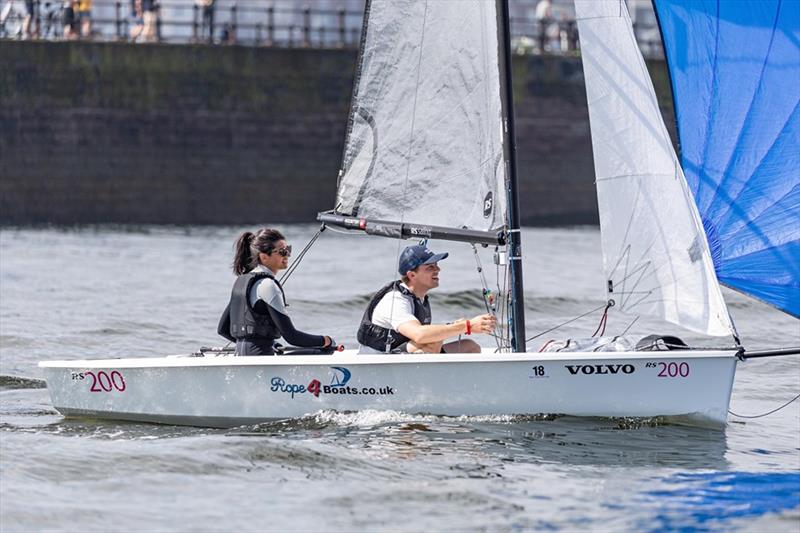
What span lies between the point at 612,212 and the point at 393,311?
156cm

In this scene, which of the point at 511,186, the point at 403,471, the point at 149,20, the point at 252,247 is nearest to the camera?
the point at 403,471

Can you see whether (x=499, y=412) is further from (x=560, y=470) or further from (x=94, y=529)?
(x=94, y=529)

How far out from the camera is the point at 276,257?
9.55 meters

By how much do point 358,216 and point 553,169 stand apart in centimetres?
1994

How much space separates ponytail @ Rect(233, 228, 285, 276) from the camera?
953 cm

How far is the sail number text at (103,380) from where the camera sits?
32.0 ft

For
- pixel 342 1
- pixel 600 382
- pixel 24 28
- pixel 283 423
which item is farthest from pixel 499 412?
pixel 342 1

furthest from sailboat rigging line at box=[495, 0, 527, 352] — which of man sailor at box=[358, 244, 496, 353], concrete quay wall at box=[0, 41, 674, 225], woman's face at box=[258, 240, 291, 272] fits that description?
concrete quay wall at box=[0, 41, 674, 225]

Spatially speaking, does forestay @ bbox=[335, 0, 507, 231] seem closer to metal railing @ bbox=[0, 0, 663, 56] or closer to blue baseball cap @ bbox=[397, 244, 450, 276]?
blue baseball cap @ bbox=[397, 244, 450, 276]

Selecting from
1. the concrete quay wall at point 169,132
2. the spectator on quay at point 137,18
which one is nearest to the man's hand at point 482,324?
the concrete quay wall at point 169,132

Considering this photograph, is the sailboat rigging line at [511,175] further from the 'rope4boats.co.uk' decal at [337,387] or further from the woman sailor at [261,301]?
the woman sailor at [261,301]

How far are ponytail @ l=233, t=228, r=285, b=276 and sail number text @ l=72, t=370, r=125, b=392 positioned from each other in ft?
3.51

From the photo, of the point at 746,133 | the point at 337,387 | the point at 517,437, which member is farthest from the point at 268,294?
the point at 746,133

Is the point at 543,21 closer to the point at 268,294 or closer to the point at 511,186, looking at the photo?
the point at 511,186
